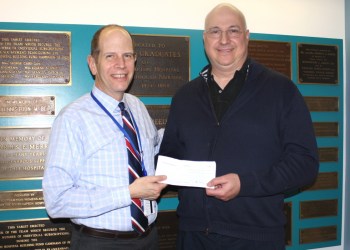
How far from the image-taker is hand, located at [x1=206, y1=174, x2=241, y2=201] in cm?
231

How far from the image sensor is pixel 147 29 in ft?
11.6

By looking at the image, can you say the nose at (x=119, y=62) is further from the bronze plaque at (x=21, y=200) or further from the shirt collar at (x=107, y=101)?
the bronze plaque at (x=21, y=200)

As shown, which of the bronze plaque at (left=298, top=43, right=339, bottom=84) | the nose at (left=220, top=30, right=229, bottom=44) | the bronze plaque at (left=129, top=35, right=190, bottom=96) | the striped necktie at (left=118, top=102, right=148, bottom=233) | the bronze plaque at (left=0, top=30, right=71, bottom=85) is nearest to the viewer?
the striped necktie at (left=118, top=102, right=148, bottom=233)

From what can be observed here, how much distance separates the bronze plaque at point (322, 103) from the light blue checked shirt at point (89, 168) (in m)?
2.56

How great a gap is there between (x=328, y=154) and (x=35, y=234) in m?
3.59

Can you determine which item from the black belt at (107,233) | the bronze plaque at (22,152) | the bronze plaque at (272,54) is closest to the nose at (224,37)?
the bronze plaque at (272,54)

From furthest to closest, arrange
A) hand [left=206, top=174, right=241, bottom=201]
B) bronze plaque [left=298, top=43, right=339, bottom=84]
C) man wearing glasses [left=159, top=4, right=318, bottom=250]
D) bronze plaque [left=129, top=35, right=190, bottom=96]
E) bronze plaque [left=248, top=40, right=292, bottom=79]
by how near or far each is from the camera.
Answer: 1. bronze plaque [left=298, top=43, right=339, bottom=84]
2. bronze plaque [left=248, top=40, right=292, bottom=79]
3. bronze plaque [left=129, top=35, right=190, bottom=96]
4. man wearing glasses [left=159, top=4, right=318, bottom=250]
5. hand [left=206, top=174, right=241, bottom=201]

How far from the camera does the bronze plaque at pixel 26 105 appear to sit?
3.24 metres

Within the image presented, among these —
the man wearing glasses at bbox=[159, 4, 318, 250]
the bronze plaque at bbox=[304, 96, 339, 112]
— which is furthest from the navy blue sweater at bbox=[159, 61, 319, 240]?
the bronze plaque at bbox=[304, 96, 339, 112]

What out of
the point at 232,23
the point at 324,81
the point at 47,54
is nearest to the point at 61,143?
the point at 47,54

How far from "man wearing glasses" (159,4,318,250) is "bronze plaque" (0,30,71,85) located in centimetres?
153

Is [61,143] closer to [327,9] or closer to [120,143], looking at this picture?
[120,143]

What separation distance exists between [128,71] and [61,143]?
785 millimetres

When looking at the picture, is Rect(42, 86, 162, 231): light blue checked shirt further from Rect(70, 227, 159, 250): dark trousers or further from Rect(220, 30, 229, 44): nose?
Rect(220, 30, 229, 44): nose
